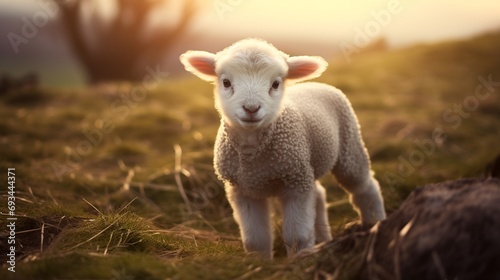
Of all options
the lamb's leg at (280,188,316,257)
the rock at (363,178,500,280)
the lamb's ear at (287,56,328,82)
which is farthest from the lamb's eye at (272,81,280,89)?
the rock at (363,178,500,280)

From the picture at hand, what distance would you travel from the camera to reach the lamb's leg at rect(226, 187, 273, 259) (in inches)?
175

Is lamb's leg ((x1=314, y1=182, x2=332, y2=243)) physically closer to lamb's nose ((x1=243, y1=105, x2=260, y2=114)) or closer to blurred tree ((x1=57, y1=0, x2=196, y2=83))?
lamb's nose ((x1=243, y1=105, x2=260, y2=114))

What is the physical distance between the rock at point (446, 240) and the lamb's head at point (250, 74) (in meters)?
1.20

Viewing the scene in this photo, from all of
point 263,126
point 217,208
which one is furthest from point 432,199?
point 217,208

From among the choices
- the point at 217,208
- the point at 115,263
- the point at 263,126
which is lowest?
the point at 217,208

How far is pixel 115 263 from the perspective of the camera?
10.9 feet

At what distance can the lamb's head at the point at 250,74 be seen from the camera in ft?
12.4

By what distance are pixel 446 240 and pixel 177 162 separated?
4.45 m

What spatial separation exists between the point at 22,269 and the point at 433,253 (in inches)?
90.8

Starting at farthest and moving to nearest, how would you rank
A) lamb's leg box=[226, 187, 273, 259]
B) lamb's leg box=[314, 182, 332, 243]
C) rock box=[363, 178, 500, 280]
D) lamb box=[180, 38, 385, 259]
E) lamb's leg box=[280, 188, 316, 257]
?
lamb's leg box=[314, 182, 332, 243]
lamb's leg box=[226, 187, 273, 259]
lamb's leg box=[280, 188, 316, 257]
lamb box=[180, 38, 385, 259]
rock box=[363, 178, 500, 280]

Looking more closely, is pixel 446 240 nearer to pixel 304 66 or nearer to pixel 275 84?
pixel 275 84

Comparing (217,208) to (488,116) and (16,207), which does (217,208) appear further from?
(488,116)

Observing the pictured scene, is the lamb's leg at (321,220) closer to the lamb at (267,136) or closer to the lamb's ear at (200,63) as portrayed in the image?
the lamb at (267,136)

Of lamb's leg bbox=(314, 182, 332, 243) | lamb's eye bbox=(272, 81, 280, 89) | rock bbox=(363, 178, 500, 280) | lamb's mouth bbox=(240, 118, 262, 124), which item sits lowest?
lamb's leg bbox=(314, 182, 332, 243)
